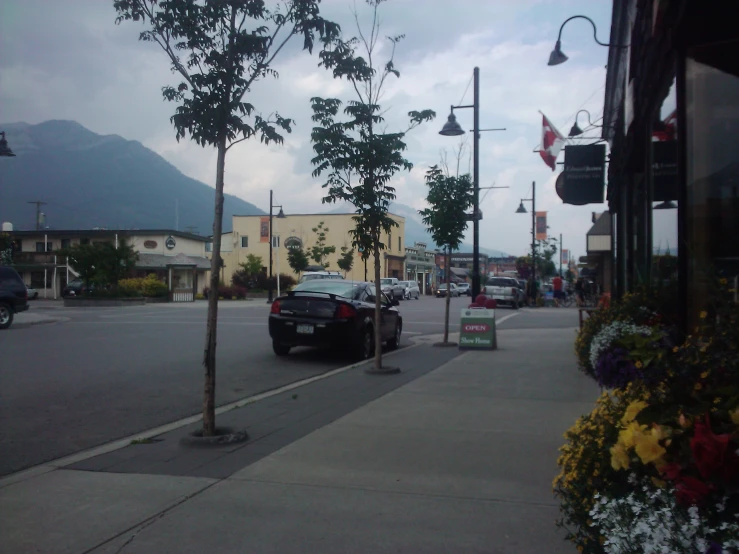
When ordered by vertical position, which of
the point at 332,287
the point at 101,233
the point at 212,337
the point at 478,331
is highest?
the point at 101,233

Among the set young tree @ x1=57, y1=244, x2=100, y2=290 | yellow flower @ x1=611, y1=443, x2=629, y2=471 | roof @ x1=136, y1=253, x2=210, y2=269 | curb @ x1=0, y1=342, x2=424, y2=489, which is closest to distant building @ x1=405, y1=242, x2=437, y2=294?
roof @ x1=136, y1=253, x2=210, y2=269

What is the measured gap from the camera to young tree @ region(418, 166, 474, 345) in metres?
16.4

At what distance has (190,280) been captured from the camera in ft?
193

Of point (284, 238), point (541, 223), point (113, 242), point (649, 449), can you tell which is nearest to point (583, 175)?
point (649, 449)

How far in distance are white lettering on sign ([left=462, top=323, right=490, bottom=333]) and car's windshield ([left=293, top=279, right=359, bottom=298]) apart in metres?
2.64

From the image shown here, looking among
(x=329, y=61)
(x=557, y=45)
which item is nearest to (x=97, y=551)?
A: (x=329, y=61)

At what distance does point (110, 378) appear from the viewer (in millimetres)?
11328

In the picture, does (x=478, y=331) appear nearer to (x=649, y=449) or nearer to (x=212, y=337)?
(x=212, y=337)

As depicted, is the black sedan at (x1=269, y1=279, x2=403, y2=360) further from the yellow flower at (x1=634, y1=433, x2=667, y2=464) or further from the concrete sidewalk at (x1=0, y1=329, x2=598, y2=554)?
the yellow flower at (x1=634, y1=433, x2=667, y2=464)

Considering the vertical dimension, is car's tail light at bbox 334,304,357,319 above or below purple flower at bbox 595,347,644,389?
above

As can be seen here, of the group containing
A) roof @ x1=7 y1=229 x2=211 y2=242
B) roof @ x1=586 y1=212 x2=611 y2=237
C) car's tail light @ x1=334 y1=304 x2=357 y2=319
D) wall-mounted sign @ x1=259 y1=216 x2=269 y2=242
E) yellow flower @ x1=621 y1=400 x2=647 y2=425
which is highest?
wall-mounted sign @ x1=259 y1=216 x2=269 y2=242

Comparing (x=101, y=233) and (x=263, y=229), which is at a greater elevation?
(x=263, y=229)

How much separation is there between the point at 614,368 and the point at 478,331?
795cm

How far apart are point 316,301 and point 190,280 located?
47.1 metres
